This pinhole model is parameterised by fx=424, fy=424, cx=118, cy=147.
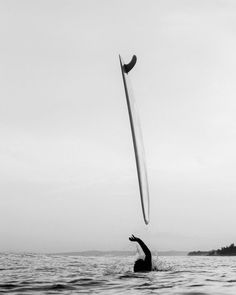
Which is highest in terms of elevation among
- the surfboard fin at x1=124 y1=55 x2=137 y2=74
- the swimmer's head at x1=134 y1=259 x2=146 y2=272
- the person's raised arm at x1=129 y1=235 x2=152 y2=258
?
the surfboard fin at x1=124 y1=55 x2=137 y2=74

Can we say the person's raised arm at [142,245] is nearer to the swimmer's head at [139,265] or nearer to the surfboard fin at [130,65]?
the swimmer's head at [139,265]

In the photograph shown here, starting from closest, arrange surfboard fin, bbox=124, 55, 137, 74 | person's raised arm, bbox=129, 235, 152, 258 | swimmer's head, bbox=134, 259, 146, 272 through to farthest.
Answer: surfboard fin, bbox=124, 55, 137, 74
person's raised arm, bbox=129, 235, 152, 258
swimmer's head, bbox=134, 259, 146, 272

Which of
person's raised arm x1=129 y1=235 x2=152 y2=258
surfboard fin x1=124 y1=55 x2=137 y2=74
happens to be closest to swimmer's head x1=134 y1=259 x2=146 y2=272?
person's raised arm x1=129 y1=235 x2=152 y2=258

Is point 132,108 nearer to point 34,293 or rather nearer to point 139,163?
point 139,163

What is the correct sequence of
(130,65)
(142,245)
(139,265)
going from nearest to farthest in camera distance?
1. (130,65)
2. (142,245)
3. (139,265)

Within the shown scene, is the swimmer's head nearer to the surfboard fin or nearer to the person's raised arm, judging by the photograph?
the person's raised arm

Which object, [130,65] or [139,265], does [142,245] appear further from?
[130,65]

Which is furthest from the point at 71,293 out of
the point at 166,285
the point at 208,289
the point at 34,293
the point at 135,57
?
the point at 135,57

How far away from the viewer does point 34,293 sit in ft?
48.4

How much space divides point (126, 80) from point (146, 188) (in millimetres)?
5068

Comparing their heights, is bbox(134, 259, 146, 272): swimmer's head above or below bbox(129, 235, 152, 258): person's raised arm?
below

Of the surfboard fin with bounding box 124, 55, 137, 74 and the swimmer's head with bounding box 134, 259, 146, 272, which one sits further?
the swimmer's head with bounding box 134, 259, 146, 272

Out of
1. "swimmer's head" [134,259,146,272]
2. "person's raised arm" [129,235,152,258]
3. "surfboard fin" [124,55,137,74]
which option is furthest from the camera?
"swimmer's head" [134,259,146,272]

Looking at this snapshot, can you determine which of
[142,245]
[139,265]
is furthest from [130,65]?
[139,265]
